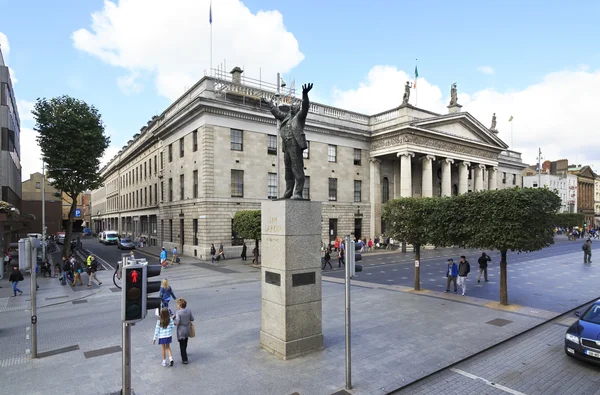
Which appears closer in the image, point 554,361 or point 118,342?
point 554,361

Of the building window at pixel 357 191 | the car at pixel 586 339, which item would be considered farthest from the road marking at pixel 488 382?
the building window at pixel 357 191

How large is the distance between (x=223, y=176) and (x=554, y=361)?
29.6 m

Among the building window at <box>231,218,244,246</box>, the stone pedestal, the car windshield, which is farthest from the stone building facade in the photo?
the car windshield

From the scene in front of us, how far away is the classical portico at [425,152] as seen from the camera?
1692 inches

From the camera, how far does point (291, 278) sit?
9.55 m

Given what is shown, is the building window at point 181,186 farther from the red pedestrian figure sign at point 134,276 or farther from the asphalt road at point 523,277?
the red pedestrian figure sign at point 134,276

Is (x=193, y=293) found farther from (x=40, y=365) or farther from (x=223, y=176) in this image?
(x=223, y=176)

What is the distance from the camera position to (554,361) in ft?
31.2

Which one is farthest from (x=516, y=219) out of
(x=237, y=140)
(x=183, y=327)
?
(x=237, y=140)

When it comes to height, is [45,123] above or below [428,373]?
above

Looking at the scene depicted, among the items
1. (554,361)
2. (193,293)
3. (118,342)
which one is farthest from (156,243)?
(554,361)

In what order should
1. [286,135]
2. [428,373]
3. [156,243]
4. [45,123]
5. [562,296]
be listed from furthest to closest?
[156,243] → [45,123] → [562,296] → [286,135] → [428,373]

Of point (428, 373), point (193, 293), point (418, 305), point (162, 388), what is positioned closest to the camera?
point (162, 388)

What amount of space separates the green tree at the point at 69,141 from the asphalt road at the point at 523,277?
85.3ft
